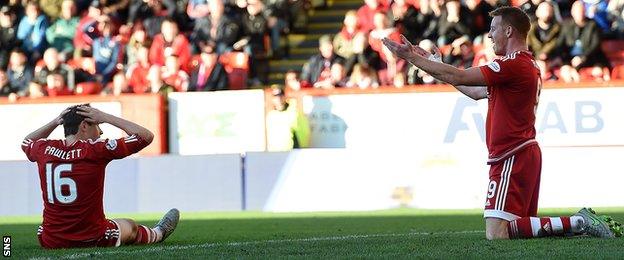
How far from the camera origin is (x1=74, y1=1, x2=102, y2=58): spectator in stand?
2355 centimetres

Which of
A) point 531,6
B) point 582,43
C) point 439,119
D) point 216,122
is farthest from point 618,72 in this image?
point 216,122

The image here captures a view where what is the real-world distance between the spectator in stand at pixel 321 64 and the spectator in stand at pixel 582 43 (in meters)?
3.47

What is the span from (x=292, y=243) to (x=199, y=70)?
1163 centimetres

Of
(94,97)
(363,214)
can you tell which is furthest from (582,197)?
(94,97)

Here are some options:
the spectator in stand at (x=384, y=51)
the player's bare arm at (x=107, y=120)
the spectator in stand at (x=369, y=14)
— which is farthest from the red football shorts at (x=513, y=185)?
the spectator in stand at (x=369, y=14)

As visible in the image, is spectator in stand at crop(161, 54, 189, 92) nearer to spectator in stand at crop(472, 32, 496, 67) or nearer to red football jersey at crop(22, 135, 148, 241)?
spectator in stand at crop(472, 32, 496, 67)

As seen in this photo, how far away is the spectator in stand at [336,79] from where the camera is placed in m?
20.7

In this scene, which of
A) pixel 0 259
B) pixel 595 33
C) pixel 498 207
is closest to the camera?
pixel 0 259

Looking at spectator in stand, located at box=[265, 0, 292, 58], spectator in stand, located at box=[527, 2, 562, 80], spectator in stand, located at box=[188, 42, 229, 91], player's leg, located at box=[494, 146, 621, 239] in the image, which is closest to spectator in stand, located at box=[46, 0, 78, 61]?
spectator in stand, located at box=[188, 42, 229, 91]

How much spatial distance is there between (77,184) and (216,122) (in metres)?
10.4

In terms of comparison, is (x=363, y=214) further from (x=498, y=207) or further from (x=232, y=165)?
(x=498, y=207)

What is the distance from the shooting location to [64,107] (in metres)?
20.9

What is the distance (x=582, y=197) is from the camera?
17.4 m

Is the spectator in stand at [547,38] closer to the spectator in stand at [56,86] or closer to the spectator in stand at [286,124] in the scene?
the spectator in stand at [286,124]
